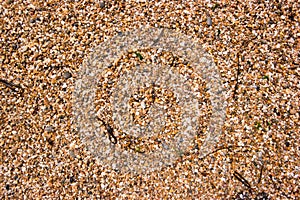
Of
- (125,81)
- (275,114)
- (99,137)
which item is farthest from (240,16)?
(99,137)

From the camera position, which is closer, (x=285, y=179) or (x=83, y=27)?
(x=285, y=179)

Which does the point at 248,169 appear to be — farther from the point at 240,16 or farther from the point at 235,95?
the point at 240,16

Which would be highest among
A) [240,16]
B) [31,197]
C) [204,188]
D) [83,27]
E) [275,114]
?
[240,16]

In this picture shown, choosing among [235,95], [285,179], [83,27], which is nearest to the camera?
[285,179]

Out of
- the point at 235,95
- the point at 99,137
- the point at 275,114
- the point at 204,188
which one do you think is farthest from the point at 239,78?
the point at 99,137

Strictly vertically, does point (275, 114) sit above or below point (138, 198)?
above

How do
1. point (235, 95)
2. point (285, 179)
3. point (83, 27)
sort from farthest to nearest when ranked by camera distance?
point (83, 27), point (235, 95), point (285, 179)
